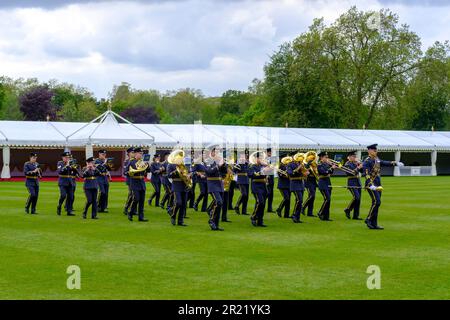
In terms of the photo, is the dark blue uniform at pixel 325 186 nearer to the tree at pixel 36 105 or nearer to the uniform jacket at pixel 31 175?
the uniform jacket at pixel 31 175

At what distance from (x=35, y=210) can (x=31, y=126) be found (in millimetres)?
24844

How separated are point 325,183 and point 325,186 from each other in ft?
0.38

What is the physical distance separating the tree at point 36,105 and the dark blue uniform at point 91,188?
61.6 metres

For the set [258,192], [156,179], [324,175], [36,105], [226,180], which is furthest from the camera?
[36,105]

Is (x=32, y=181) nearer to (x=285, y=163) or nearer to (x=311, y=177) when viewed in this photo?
(x=285, y=163)

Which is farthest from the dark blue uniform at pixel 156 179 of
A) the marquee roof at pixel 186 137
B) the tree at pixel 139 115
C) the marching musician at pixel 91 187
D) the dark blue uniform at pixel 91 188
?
the tree at pixel 139 115

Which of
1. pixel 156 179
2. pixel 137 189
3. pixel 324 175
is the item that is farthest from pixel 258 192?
pixel 156 179

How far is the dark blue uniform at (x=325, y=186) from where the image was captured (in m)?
18.0

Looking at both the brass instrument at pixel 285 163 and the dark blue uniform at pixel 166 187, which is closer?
the brass instrument at pixel 285 163

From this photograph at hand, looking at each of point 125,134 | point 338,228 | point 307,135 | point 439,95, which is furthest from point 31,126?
point 439,95

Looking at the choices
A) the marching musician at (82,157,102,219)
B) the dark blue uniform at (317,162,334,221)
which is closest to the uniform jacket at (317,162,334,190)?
the dark blue uniform at (317,162,334,221)

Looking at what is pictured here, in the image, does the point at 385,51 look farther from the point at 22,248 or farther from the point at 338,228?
the point at 22,248

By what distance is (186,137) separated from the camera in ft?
146

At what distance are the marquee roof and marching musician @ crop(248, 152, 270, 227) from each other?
18.4 metres
